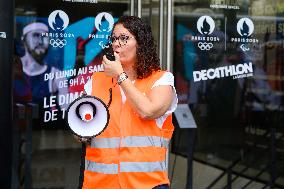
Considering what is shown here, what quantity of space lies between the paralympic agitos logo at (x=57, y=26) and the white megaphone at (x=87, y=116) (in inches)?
96.6

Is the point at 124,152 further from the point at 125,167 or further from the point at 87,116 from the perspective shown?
the point at 87,116

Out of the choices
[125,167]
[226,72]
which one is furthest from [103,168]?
[226,72]

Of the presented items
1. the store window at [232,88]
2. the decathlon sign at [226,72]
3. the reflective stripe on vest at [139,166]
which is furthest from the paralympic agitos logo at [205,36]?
the reflective stripe on vest at [139,166]

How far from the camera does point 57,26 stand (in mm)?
5355

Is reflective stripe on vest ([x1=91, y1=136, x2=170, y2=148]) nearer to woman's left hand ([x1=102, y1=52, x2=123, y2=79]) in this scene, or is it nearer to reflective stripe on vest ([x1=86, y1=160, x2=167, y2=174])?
reflective stripe on vest ([x1=86, y1=160, x2=167, y2=174])

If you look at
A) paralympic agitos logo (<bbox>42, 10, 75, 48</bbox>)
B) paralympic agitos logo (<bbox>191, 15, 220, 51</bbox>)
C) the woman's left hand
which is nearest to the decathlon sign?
paralympic agitos logo (<bbox>191, 15, 220, 51</bbox>)

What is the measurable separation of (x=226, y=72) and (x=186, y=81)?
16.3 inches

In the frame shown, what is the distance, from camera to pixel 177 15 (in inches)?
234

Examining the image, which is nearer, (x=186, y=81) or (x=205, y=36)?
(x=205, y=36)

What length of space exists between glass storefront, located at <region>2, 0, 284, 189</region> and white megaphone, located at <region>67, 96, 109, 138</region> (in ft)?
7.87

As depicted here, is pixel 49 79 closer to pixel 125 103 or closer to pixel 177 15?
pixel 177 15

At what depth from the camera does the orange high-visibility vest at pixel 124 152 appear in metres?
3.02

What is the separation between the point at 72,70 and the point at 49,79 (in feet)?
0.73

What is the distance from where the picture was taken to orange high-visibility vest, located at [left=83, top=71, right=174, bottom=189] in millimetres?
3018
